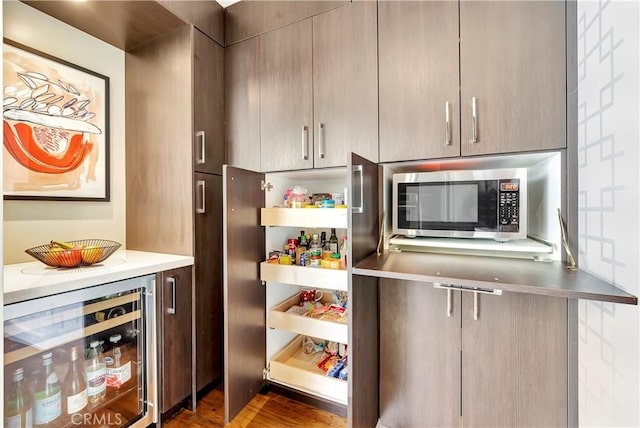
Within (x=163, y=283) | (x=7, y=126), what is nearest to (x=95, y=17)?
(x=7, y=126)

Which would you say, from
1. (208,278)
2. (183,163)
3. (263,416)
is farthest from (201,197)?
(263,416)

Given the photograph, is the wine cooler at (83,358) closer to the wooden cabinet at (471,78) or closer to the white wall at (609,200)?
the wooden cabinet at (471,78)

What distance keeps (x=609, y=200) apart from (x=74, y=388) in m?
2.21

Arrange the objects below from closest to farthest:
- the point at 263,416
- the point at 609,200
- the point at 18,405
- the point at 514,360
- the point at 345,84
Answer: the point at 609,200 → the point at 18,405 → the point at 514,360 → the point at 345,84 → the point at 263,416

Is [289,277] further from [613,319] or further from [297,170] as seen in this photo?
[613,319]

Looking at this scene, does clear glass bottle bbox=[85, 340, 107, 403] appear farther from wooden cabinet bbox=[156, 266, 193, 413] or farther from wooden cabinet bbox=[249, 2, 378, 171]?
wooden cabinet bbox=[249, 2, 378, 171]

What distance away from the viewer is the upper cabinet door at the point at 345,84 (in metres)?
1.38

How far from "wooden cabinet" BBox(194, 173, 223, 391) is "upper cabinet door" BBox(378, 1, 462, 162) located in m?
1.05

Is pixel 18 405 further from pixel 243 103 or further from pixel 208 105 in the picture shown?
pixel 243 103

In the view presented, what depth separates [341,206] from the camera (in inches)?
61.4

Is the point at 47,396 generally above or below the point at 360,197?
below

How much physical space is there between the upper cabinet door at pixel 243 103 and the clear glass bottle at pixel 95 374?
46.4 inches

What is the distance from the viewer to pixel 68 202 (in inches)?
60.6

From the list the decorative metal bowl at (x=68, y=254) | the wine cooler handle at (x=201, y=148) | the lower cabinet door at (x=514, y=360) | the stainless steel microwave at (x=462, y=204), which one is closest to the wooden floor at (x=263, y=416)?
the lower cabinet door at (x=514, y=360)
